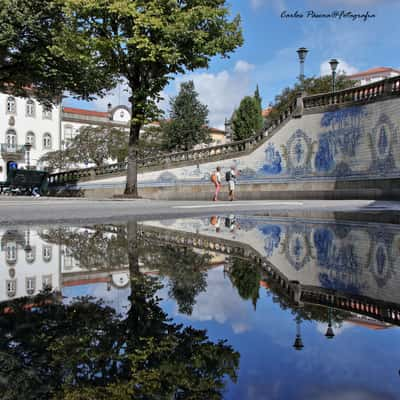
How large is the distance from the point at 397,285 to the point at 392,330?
1012 mm

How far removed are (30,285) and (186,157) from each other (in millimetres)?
28825

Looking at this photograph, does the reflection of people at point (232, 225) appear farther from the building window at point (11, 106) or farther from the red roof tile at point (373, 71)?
the red roof tile at point (373, 71)

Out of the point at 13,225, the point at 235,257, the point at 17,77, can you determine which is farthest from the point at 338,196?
the point at 235,257

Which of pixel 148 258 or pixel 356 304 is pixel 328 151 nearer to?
pixel 148 258

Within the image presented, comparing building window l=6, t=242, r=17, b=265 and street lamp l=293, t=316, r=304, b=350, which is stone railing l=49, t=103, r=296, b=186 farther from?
street lamp l=293, t=316, r=304, b=350

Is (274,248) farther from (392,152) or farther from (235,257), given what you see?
(392,152)

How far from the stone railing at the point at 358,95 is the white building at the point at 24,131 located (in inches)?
1785

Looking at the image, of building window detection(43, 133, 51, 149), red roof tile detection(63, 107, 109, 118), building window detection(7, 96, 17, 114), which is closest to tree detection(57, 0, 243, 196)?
building window detection(7, 96, 17, 114)

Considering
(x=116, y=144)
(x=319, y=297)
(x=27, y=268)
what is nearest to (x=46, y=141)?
(x=116, y=144)

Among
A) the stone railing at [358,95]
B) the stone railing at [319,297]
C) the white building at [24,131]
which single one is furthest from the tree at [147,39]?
the white building at [24,131]

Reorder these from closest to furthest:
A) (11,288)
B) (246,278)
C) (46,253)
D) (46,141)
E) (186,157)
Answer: (11,288) < (246,278) < (46,253) < (186,157) < (46,141)

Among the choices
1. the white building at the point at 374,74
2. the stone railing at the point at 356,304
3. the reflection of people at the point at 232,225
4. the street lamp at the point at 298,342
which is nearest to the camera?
the street lamp at the point at 298,342

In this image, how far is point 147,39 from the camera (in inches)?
805

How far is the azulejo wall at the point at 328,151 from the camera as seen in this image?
69.4 ft
